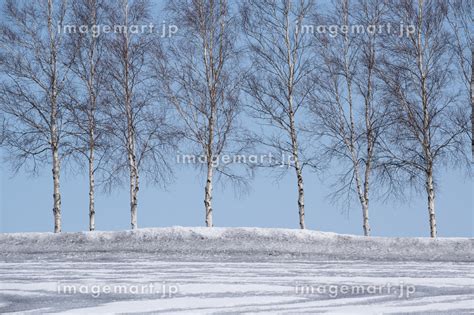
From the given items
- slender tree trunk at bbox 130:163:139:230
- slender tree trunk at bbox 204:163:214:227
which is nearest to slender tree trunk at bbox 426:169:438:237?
slender tree trunk at bbox 204:163:214:227

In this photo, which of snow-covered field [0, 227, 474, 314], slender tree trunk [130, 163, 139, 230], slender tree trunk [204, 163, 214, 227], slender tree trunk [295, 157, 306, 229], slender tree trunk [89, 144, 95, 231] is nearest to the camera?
snow-covered field [0, 227, 474, 314]

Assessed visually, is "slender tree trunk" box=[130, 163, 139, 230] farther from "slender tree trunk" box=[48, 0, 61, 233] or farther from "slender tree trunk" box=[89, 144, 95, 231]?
"slender tree trunk" box=[48, 0, 61, 233]

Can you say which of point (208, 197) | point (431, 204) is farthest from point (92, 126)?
point (431, 204)

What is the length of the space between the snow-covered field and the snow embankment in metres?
0.03

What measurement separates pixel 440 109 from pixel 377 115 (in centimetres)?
211

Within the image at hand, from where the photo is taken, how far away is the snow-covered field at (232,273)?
9.34 meters

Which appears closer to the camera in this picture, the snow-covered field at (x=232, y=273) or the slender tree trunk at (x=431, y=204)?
the snow-covered field at (x=232, y=273)

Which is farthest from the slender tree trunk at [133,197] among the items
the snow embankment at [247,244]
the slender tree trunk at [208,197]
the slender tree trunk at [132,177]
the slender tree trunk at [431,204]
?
the slender tree trunk at [431,204]

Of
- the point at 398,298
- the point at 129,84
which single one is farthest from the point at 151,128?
the point at 398,298

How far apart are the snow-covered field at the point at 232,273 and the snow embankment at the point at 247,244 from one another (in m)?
0.03

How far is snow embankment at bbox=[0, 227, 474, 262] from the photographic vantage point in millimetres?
17297

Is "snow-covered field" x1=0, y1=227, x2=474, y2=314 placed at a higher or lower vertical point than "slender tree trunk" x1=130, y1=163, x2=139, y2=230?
lower

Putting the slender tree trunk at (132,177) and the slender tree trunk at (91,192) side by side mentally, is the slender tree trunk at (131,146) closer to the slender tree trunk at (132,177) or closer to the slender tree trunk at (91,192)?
the slender tree trunk at (132,177)

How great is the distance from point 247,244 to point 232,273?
16.9ft
